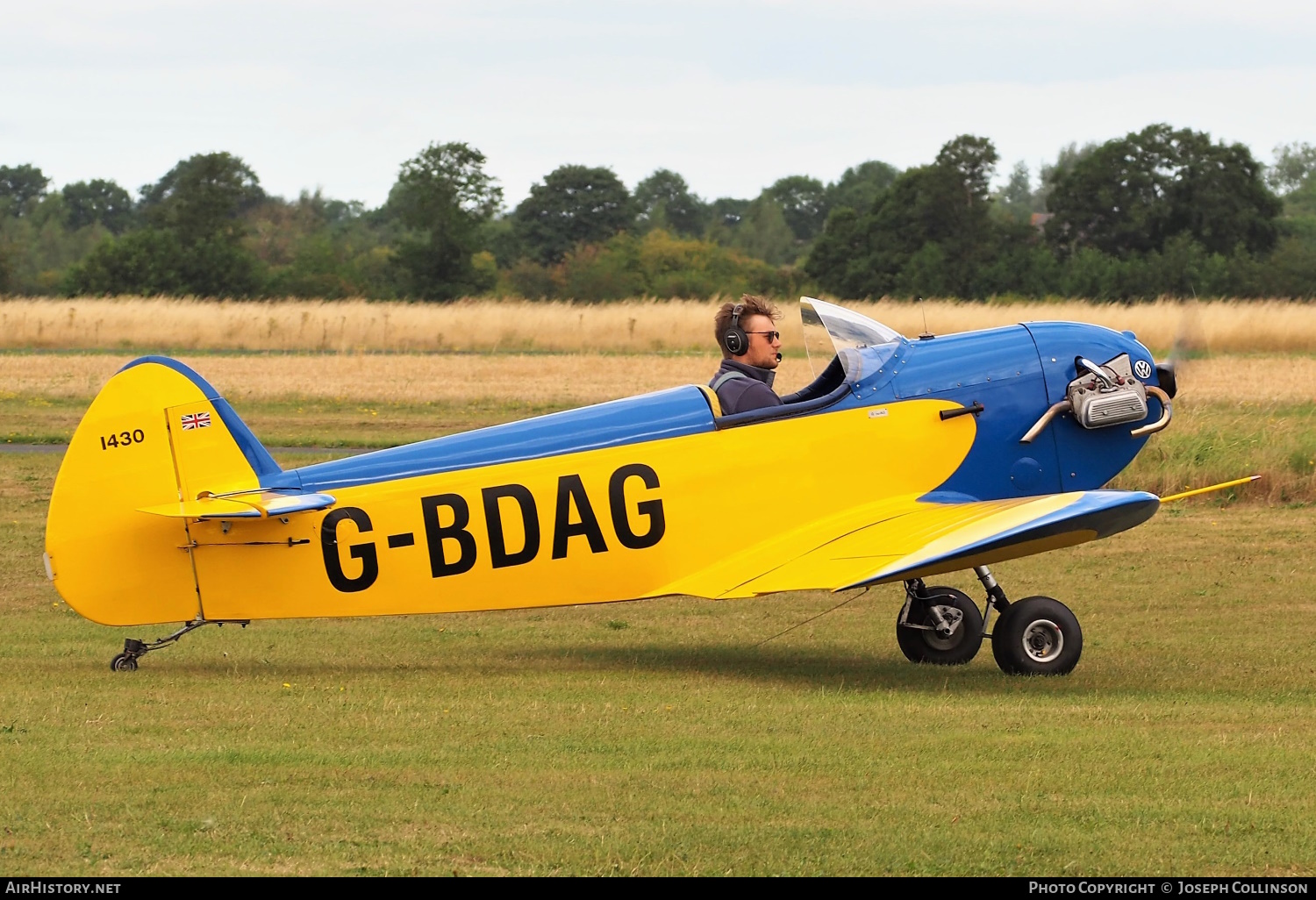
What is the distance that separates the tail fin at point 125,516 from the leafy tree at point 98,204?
12152 centimetres

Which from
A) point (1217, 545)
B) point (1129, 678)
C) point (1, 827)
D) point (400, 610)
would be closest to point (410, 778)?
point (1, 827)

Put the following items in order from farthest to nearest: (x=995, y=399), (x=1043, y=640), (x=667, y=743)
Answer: (x=995, y=399), (x=1043, y=640), (x=667, y=743)

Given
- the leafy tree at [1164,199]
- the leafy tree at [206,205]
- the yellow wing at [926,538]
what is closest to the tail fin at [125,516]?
the yellow wing at [926,538]

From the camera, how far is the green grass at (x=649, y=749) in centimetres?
514

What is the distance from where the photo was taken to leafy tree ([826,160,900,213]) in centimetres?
11944

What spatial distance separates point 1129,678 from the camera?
338 inches

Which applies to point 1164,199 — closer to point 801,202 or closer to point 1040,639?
point 1040,639

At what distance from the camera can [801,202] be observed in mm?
124500

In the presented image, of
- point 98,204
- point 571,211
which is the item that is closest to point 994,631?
point 571,211

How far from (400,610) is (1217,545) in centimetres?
832

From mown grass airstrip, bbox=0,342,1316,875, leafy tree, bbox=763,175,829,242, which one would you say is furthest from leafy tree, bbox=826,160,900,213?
mown grass airstrip, bbox=0,342,1316,875

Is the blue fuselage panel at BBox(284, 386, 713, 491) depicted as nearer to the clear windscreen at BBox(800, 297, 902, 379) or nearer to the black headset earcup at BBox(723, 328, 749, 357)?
the black headset earcup at BBox(723, 328, 749, 357)

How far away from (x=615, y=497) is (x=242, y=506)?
202 cm

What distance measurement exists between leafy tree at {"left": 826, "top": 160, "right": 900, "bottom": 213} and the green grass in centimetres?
10962
